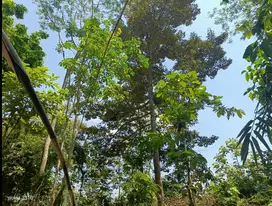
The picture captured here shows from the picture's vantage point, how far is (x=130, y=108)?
30.9ft

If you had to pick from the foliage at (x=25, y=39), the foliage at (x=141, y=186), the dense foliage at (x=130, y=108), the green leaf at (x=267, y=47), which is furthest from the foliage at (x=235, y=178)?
the foliage at (x=25, y=39)

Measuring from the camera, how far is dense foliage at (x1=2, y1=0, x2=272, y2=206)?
7.65ft

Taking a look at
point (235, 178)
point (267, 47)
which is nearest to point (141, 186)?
point (267, 47)

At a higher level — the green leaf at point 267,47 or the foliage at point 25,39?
the foliage at point 25,39

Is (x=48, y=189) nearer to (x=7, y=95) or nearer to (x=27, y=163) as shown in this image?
(x=27, y=163)

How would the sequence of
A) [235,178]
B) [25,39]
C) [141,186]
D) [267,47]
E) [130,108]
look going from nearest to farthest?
[267,47] < [141,186] < [25,39] < [235,178] < [130,108]

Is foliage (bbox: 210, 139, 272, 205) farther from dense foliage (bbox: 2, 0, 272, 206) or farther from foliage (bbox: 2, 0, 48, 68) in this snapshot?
foliage (bbox: 2, 0, 48, 68)

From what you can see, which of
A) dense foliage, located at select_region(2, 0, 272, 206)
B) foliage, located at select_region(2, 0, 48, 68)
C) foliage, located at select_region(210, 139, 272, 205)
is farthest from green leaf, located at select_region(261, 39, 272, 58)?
foliage, located at select_region(2, 0, 48, 68)

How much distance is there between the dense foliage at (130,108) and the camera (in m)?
2.33

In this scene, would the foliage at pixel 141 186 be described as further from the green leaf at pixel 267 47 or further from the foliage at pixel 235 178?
the green leaf at pixel 267 47

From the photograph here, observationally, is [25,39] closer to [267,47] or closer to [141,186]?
[141,186]

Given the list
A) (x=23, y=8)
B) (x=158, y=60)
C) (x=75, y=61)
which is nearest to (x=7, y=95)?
(x=75, y=61)

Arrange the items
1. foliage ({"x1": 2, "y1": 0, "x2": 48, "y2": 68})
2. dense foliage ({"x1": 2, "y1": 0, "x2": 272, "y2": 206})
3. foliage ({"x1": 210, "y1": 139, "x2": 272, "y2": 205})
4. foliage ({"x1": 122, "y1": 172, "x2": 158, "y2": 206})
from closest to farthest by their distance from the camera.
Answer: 1. dense foliage ({"x1": 2, "y1": 0, "x2": 272, "y2": 206})
2. foliage ({"x1": 122, "y1": 172, "x2": 158, "y2": 206})
3. foliage ({"x1": 210, "y1": 139, "x2": 272, "y2": 205})
4. foliage ({"x1": 2, "y1": 0, "x2": 48, "y2": 68})

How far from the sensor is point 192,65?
891 cm
